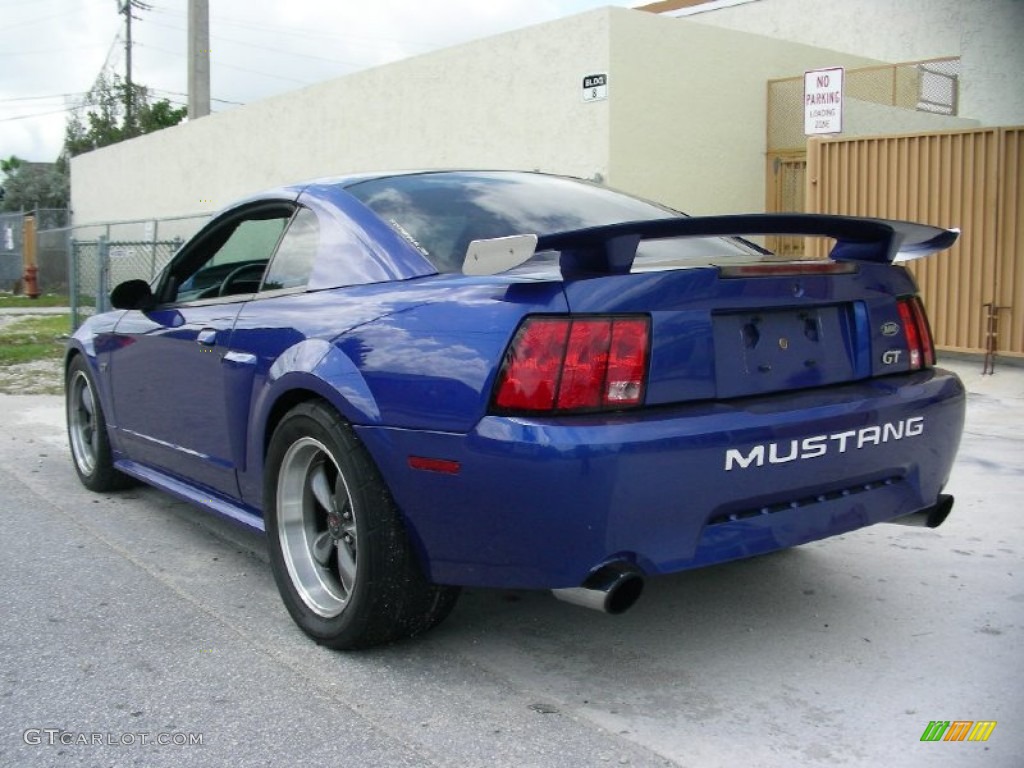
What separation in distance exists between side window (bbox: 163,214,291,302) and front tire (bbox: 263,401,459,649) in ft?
3.36

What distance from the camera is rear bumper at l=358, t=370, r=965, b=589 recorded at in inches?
108

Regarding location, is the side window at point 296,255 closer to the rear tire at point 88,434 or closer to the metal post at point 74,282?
the rear tire at point 88,434

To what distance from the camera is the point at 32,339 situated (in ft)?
48.3

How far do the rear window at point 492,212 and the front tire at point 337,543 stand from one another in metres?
0.66

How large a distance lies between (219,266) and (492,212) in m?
1.66

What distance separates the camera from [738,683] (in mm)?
3186

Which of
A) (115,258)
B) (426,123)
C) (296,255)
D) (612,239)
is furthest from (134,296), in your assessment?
(115,258)

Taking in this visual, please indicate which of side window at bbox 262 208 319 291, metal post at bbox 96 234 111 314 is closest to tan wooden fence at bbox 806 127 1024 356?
side window at bbox 262 208 319 291

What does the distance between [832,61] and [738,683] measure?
14080 millimetres

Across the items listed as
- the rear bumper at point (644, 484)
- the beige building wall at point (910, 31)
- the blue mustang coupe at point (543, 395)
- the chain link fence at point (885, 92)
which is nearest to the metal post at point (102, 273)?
the chain link fence at point (885, 92)

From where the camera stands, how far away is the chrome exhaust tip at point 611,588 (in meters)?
2.79

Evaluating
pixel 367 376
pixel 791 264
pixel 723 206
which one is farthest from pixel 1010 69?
pixel 367 376

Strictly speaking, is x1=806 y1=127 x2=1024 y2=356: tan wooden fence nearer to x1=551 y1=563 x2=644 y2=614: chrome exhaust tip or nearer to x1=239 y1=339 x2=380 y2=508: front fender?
x1=239 y1=339 x2=380 y2=508: front fender

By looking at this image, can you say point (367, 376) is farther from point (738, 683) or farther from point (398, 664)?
point (738, 683)
